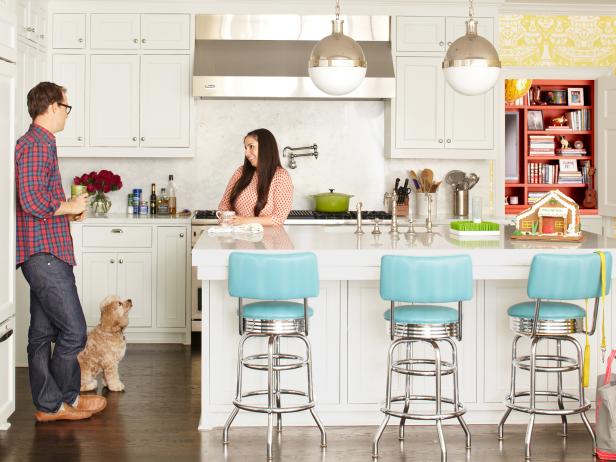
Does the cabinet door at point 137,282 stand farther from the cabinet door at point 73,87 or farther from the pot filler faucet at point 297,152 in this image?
the pot filler faucet at point 297,152

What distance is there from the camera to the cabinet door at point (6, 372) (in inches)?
178

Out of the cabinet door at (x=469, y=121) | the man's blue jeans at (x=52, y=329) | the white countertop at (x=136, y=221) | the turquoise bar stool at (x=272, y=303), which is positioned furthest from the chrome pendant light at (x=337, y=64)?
the cabinet door at (x=469, y=121)

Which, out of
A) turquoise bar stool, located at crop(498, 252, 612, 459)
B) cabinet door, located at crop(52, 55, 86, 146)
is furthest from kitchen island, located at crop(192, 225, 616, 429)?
cabinet door, located at crop(52, 55, 86, 146)

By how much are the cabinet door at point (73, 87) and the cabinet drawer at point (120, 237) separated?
2.54 ft

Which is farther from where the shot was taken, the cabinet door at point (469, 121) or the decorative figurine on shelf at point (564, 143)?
the decorative figurine on shelf at point (564, 143)

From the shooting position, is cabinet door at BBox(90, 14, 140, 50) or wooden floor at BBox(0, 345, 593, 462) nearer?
wooden floor at BBox(0, 345, 593, 462)

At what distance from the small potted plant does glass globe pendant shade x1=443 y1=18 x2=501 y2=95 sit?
3.26 meters

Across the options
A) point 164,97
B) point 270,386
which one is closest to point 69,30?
point 164,97

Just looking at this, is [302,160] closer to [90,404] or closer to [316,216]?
[316,216]

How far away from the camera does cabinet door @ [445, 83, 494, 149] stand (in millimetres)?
7137

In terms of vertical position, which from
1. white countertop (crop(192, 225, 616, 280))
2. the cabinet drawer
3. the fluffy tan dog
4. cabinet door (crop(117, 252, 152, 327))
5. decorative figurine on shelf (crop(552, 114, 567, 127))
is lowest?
the fluffy tan dog

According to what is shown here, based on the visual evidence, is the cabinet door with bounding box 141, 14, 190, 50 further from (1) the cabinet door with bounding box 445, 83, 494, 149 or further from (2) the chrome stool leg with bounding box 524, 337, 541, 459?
(2) the chrome stool leg with bounding box 524, 337, 541, 459

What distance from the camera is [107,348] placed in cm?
525

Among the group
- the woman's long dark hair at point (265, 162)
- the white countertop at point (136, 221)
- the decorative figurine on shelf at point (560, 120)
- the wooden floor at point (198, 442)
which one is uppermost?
the decorative figurine on shelf at point (560, 120)
